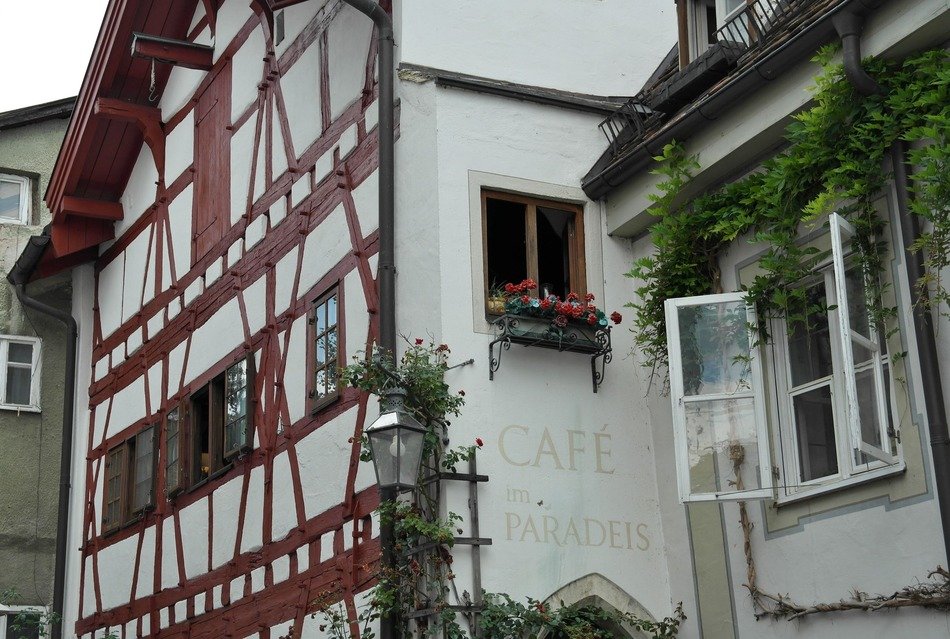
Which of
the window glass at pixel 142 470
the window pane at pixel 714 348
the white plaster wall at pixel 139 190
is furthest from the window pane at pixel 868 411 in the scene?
the white plaster wall at pixel 139 190

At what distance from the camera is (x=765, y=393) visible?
32.2ft

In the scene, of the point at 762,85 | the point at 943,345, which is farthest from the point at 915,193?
the point at 762,85

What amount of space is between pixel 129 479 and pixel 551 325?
739cm

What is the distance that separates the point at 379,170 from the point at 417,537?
9.49 feet

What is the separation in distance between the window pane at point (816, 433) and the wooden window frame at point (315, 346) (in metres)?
3.74

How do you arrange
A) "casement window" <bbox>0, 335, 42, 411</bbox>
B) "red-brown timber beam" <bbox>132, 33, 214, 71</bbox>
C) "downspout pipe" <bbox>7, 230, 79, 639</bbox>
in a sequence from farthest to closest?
"casement window" <bbox>0, 335, 42, 411</bbox> < "downspout pipe" <bbox>7, 230, 79, 639</bbox> < "red-brown timber beam" <bbox>132, 33, 214, 71</bbox>

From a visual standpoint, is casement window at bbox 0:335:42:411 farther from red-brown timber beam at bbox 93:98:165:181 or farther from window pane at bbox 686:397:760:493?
window pane at bbox 686:397:760:493

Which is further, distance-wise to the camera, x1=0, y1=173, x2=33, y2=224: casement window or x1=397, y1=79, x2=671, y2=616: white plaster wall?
x1=0, y1=173, x2=33, y2=224: casement window

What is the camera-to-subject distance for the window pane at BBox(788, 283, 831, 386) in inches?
381

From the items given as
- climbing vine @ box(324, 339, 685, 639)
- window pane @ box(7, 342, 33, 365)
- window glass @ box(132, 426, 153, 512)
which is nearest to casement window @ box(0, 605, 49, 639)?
window glass @ box(132, 426, 153, 512)

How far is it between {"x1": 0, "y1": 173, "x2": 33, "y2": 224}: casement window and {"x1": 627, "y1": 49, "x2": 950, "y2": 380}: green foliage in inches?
446

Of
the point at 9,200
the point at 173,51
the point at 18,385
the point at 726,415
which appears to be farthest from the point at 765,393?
the point at 9,200

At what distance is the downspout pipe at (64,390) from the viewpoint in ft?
57.8

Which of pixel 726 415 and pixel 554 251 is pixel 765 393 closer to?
pixel 726 415
